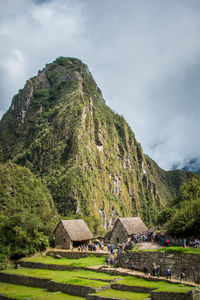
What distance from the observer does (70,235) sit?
42.0m

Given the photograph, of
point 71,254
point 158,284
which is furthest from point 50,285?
point 71,254

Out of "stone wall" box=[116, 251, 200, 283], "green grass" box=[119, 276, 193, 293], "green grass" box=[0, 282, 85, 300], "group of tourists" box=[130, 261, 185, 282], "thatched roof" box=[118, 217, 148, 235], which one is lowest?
"green grass" box=[0, 282, 85, 300]

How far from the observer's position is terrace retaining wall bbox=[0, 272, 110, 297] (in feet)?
70.5

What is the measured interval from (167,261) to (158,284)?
7.41 ft

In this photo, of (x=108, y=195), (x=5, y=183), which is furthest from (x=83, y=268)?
(x=108, y=195)

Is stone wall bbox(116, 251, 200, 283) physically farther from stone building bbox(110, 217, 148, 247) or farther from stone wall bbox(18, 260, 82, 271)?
stone building bbox(110, 217, 148, 247)

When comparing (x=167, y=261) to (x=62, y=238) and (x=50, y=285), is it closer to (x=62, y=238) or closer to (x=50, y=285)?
(x=50, y=285)

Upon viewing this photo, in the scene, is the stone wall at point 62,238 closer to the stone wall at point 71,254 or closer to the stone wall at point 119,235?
the stone wall at point 71,254

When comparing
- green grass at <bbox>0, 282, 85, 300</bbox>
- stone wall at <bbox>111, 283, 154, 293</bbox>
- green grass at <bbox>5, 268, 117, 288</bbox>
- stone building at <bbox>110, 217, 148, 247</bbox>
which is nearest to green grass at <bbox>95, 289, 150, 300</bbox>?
stone wall at <bbox>111, 283, 154, 293</bbox>

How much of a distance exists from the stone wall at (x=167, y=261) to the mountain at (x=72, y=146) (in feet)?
232

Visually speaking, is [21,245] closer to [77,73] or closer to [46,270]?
[46,270]

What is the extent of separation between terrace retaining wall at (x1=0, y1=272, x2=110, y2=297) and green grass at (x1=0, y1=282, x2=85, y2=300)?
0.43 meters

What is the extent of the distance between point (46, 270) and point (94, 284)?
1076cm

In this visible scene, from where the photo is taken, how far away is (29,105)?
18012cm
